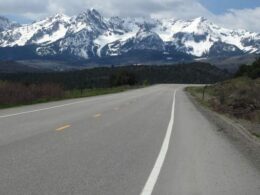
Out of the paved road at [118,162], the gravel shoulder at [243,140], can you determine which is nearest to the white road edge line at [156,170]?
the paved road at [118,162]

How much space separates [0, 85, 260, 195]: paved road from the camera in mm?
9023

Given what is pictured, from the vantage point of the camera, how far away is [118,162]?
11.4 m

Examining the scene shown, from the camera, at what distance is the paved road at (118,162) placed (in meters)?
9.02

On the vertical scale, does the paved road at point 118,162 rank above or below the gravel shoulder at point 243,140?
above

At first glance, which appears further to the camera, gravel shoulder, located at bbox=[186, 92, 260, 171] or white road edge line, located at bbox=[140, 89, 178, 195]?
gravel shoulder, located at bbox=[186, 92, 260, 171]

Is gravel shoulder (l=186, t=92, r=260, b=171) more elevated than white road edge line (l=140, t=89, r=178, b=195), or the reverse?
white road edge line (l=140, t=89, r=178, b=195)

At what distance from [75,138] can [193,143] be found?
10.00 feet

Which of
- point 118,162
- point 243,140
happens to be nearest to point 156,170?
point 118,162

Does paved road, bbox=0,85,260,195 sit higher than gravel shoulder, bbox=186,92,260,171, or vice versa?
paved road, bbox=0,85,260,195

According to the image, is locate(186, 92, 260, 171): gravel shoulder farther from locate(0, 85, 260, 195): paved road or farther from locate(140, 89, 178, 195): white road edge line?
locate(140, 89, 178, 195): white road edge line

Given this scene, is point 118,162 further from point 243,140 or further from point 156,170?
point 243,140

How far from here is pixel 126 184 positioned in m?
9.22

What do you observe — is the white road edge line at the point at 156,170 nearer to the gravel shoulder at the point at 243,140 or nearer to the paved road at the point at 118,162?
the paved road at the point at 118,162

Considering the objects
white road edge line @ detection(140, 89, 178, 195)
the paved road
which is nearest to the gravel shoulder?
the paved road
